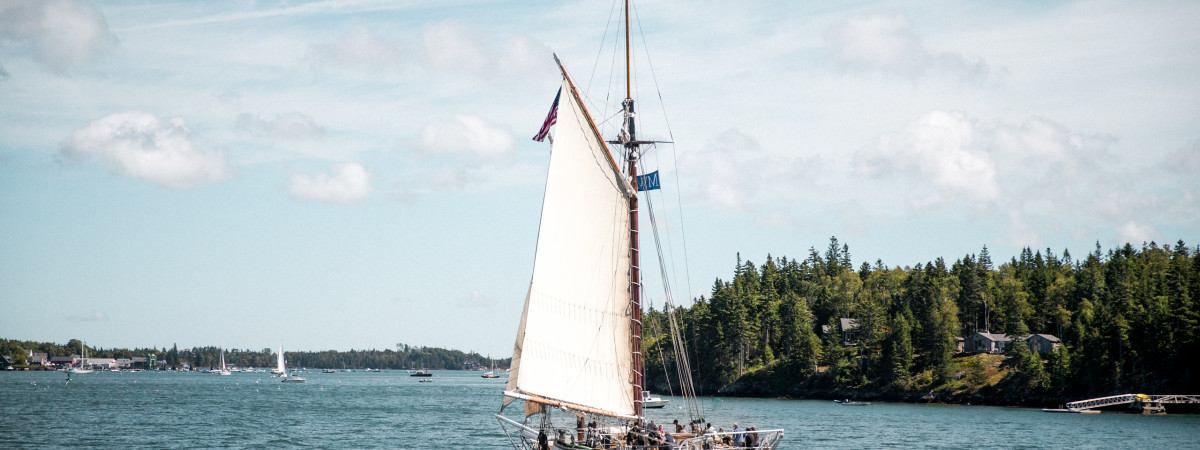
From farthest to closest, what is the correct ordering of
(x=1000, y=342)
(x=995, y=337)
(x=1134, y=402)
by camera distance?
(x=995, y=337), (x=1000, y=342), (x=1134, y=402)

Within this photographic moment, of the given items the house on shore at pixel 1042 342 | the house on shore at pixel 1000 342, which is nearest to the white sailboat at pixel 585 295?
the house on shore at pixel 1000 342

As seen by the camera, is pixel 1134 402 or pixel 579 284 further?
pixel 1134 402

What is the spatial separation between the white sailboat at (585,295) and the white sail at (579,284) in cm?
5

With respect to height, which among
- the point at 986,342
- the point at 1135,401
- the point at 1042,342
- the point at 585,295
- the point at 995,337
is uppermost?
the point at 585,295

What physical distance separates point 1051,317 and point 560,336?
6716 inches

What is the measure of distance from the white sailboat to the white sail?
5 cm

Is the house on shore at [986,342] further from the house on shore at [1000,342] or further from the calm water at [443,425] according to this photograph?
the calm water at [443,425]

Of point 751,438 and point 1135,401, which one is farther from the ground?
point 751,438

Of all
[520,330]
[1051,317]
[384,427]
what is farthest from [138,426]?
[1051,317]

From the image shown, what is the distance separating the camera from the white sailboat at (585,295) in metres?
52.7

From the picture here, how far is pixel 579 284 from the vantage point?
54.0 meters

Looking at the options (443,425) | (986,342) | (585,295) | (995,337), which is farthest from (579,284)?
(995,337)

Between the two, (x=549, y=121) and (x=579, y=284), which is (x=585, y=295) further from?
(x=549, y=121)

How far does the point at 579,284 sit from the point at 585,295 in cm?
70
